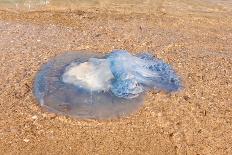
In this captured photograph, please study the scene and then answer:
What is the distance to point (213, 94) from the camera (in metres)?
5.19

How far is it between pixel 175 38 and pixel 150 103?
1676 millimetres

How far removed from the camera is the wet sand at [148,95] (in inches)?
174

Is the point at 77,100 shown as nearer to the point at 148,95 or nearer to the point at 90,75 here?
the point at 90,75

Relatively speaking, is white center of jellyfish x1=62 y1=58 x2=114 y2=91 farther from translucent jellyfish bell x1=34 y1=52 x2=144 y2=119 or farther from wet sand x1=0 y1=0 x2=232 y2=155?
wet sand x1=0 y1=0 x2=232 y2=155

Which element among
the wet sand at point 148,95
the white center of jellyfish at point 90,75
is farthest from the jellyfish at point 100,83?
the wet sand at point 148,95

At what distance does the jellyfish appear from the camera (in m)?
4.89

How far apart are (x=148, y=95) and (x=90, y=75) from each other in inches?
27.6

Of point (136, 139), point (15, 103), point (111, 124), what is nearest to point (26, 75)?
point (15, 103)

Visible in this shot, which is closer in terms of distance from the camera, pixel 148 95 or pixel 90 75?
pixel 148 95

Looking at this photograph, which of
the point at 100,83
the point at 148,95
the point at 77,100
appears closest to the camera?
the point at 77,100

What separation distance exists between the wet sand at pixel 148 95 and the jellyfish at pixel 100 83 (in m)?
0.12

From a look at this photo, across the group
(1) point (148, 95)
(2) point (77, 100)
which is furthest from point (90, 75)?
(1) point (148, 95)

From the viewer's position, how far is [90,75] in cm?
528

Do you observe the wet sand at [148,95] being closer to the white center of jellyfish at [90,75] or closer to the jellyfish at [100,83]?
the jellyfish at [100,83]
